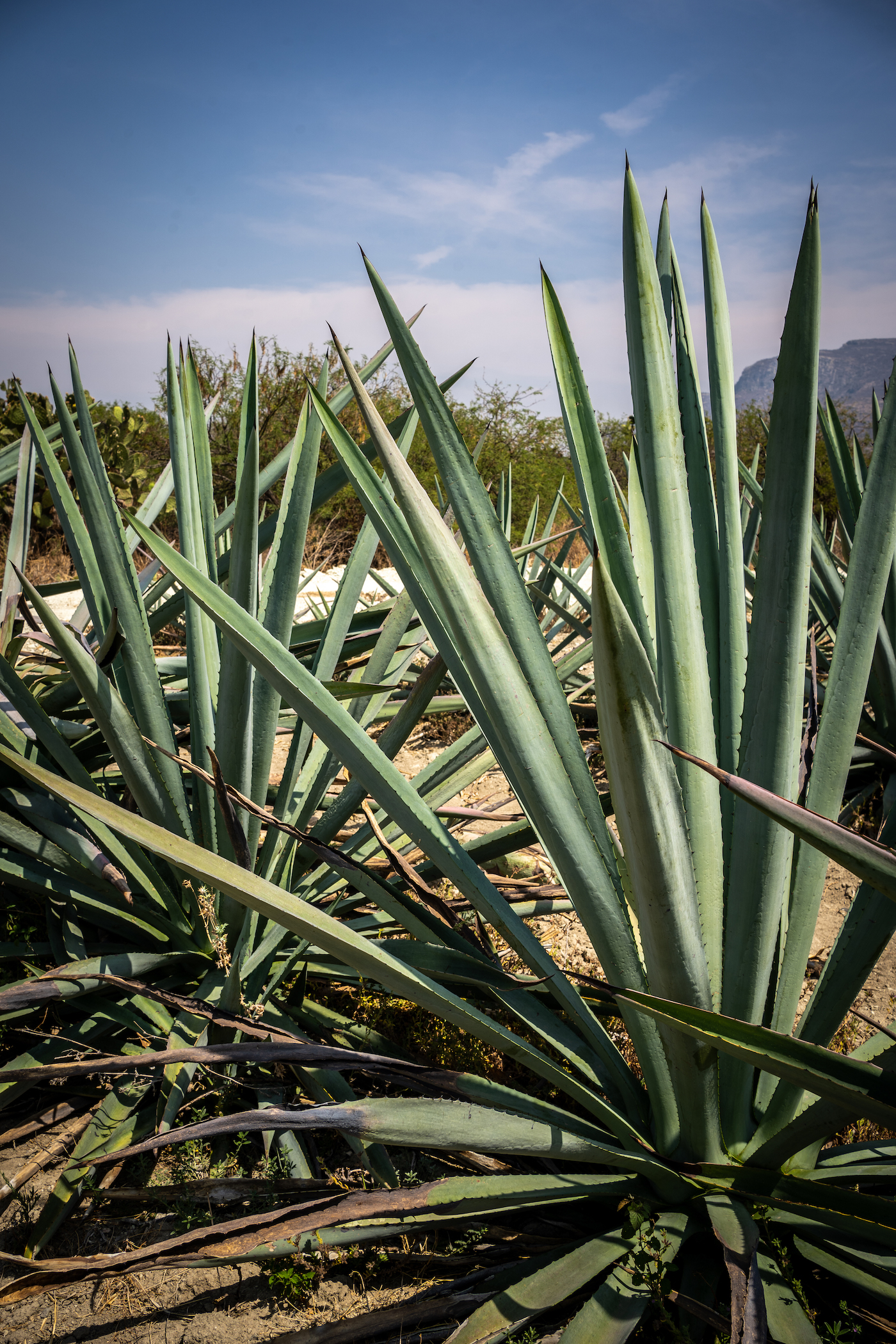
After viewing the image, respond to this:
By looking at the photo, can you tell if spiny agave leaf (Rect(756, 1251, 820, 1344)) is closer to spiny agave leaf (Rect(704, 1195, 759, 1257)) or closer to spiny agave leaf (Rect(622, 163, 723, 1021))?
spiny agave leaf (Rect(704, 1195, 759, 1257))

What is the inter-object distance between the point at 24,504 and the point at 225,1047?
2081 mm

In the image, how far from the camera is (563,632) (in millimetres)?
4973

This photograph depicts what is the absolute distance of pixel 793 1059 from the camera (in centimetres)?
84

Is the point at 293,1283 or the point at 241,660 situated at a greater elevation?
the point at 241,660

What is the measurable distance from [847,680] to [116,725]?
124 cm

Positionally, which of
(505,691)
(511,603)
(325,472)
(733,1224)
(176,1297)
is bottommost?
(176,1297)

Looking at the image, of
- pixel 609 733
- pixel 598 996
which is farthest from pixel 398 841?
pixel 609 733

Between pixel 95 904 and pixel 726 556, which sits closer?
pixel 726 556

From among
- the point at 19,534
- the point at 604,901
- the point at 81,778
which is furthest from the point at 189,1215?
the point at 19,534

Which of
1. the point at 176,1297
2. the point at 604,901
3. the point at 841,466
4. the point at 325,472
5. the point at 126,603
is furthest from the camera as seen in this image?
the point at 841,466

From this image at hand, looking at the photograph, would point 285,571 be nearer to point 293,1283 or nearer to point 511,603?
point 511,603

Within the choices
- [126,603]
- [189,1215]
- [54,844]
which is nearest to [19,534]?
[126,603]

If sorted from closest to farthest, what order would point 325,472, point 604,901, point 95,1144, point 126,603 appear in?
point 604,901 < point 95,1144 < point 126,603 < point 325,472

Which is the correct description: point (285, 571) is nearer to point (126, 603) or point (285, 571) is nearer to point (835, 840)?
point (126, 603)
